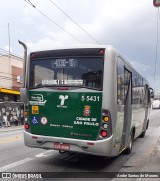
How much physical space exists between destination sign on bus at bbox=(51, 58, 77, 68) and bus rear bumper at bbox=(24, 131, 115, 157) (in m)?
1.89

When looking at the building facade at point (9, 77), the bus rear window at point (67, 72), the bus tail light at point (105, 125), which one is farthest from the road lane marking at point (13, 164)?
the building facade at point (9, 77)

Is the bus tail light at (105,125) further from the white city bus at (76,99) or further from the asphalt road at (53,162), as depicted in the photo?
the asphalt road at (53,162)

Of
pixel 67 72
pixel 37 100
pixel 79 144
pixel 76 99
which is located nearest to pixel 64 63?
pixel 67 72

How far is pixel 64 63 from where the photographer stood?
835cm

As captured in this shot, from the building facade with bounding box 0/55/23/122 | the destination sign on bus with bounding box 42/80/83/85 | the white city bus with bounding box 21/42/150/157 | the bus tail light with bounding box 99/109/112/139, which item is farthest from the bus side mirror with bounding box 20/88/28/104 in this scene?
the building facade with bounding box 0/55/23/122

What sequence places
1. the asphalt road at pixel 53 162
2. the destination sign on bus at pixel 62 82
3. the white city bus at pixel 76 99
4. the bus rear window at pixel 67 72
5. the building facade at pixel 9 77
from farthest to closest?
1. the building facade at pixel 9 77
2. the asphalt road at pixel 53 162
3. the destination sign on bus at pixel 62 82
4. the bus rear window at pixel 67 72
5. the white city bus at pixel 76 99

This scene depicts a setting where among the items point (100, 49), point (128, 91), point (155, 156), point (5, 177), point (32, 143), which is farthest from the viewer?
point (155, 156)

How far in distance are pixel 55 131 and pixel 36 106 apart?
89cm

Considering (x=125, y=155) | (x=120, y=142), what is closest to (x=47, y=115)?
(x=120, y=142)

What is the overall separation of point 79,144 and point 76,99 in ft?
3.69

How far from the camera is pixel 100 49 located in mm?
7930

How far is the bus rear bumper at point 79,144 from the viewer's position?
7.62 m

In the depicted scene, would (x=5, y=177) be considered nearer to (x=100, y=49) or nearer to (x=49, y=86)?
(x=49, y=86)

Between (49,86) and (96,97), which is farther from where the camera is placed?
(49,86)
